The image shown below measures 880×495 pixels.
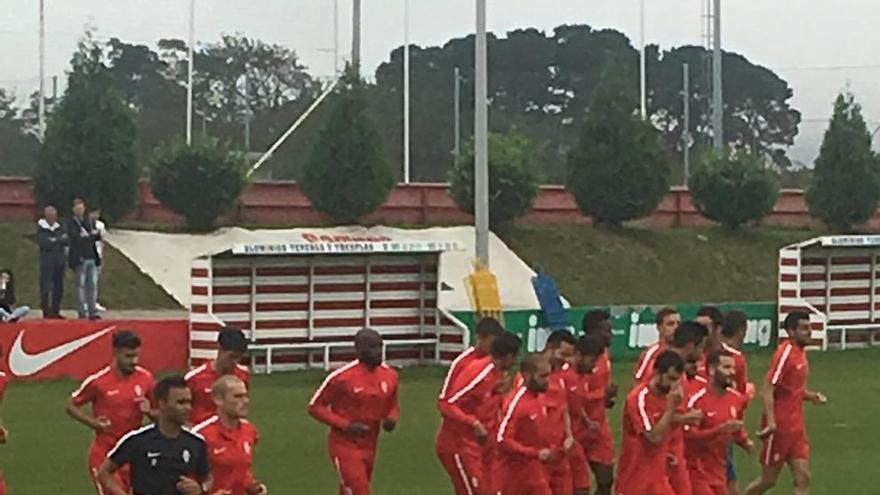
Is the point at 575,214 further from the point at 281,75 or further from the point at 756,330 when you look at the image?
the point at 281,75

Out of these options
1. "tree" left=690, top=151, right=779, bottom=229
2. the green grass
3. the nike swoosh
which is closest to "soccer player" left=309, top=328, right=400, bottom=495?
the nike swoosh

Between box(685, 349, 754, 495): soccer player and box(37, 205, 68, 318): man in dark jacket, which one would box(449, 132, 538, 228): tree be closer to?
box(37, 205, 68, 318): man in dark jacket

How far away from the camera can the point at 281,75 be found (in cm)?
7069

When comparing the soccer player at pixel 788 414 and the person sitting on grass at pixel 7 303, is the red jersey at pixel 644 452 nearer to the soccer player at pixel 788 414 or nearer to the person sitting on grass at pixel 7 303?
the soccer player at pixel 788 414

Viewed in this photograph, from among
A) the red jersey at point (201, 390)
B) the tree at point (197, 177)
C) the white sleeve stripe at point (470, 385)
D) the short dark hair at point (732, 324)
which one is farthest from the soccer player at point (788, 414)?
the tree at point (197, 177)

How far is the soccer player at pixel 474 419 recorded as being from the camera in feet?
50.0

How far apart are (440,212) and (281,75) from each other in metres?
22.0

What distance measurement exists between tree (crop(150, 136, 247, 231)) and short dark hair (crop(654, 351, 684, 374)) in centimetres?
2970

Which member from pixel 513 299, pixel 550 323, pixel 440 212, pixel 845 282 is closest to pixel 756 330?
pixel 845 282

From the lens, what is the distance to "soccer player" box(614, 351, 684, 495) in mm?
13508

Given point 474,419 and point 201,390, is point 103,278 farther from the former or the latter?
point 201,390

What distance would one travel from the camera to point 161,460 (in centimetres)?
1035

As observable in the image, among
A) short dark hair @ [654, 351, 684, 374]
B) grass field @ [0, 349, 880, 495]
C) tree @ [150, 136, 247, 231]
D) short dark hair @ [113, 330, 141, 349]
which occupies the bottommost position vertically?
grass field @ [0, 349, 880, 495]

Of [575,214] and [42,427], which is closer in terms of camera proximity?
[42,427]
